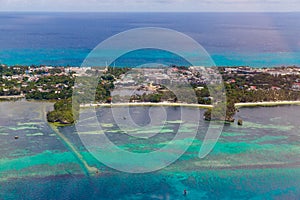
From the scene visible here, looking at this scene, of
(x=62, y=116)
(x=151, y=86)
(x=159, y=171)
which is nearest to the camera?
(x=159, y=171)

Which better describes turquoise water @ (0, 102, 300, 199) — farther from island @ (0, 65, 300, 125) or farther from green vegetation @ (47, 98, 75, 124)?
island @ (0, 65, 300, 125)

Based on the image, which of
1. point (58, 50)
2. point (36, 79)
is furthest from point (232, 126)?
point (58, 50)

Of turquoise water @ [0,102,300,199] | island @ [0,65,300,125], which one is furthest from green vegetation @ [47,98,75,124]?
turquoise water @ [0,102,300,199]

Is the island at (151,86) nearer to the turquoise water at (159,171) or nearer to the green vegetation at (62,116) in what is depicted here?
the green vegetation at (62,116)

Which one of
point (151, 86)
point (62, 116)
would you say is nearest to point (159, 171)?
point (62, 116)

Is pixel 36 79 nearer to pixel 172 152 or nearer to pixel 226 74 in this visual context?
pixel 226 74

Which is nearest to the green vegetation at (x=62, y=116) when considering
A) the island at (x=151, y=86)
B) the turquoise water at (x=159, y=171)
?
the island at (x=151, y=86)

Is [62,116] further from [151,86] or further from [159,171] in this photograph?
[151,86]

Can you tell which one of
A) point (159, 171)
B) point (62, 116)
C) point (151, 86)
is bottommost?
point (159, 171)
